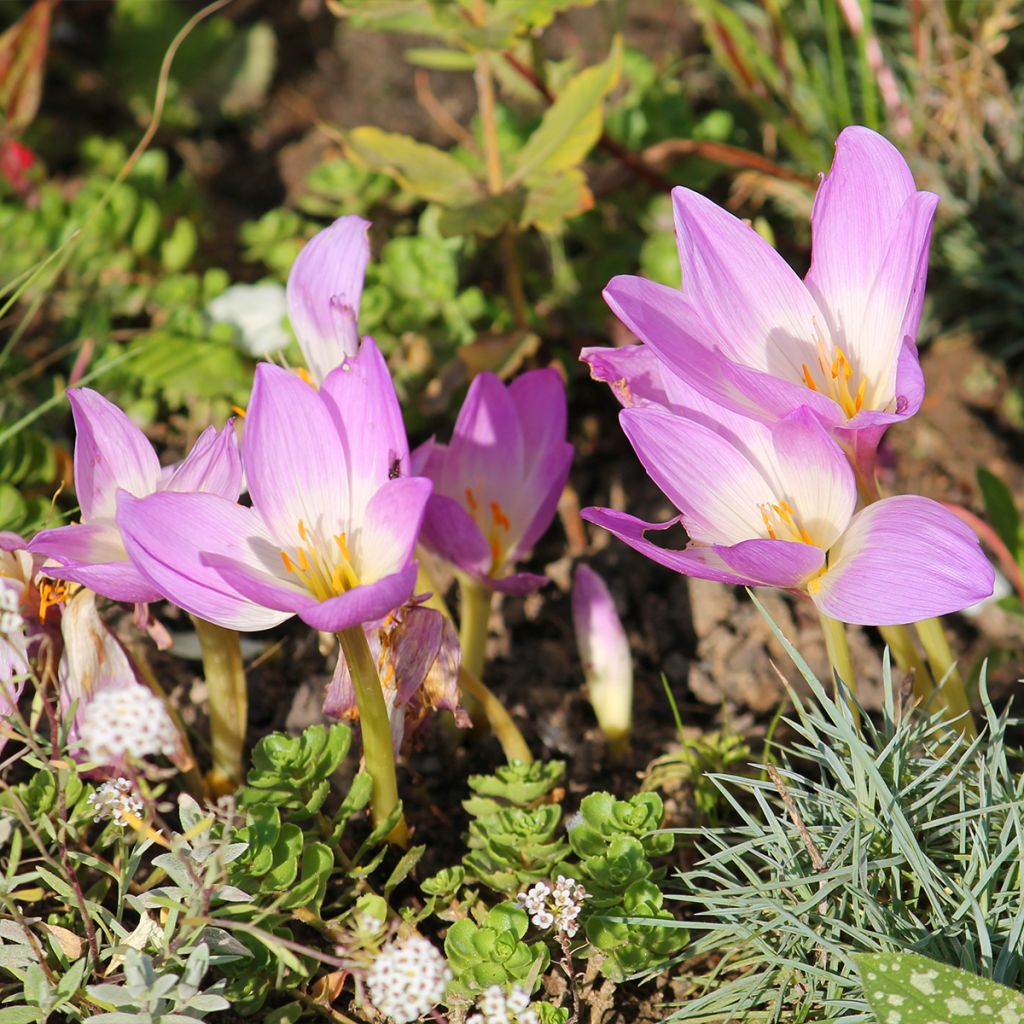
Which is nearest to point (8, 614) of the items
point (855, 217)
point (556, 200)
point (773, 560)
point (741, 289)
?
point (773, 560)

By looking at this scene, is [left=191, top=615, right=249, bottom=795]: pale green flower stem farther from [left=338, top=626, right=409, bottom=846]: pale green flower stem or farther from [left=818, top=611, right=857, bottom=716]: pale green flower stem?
[left=818, top=611, right=857, bottom=716]: pale green flower stem

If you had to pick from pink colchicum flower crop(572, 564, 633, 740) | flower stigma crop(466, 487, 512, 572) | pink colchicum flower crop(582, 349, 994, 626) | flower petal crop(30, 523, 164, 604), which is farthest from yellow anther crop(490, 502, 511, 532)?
flower petal crop(30, 523, 164, 604)

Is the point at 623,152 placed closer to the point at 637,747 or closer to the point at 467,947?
the point at 637,747

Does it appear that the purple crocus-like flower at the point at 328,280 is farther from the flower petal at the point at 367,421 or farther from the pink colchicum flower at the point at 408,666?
the pink colchicum flower at the point at 408,666

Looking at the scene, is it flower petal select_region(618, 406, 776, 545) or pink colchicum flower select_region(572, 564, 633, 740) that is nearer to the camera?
flower petal select_region(618, 406, 776, 545)

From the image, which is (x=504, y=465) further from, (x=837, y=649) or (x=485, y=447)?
(x=837, y=649)
